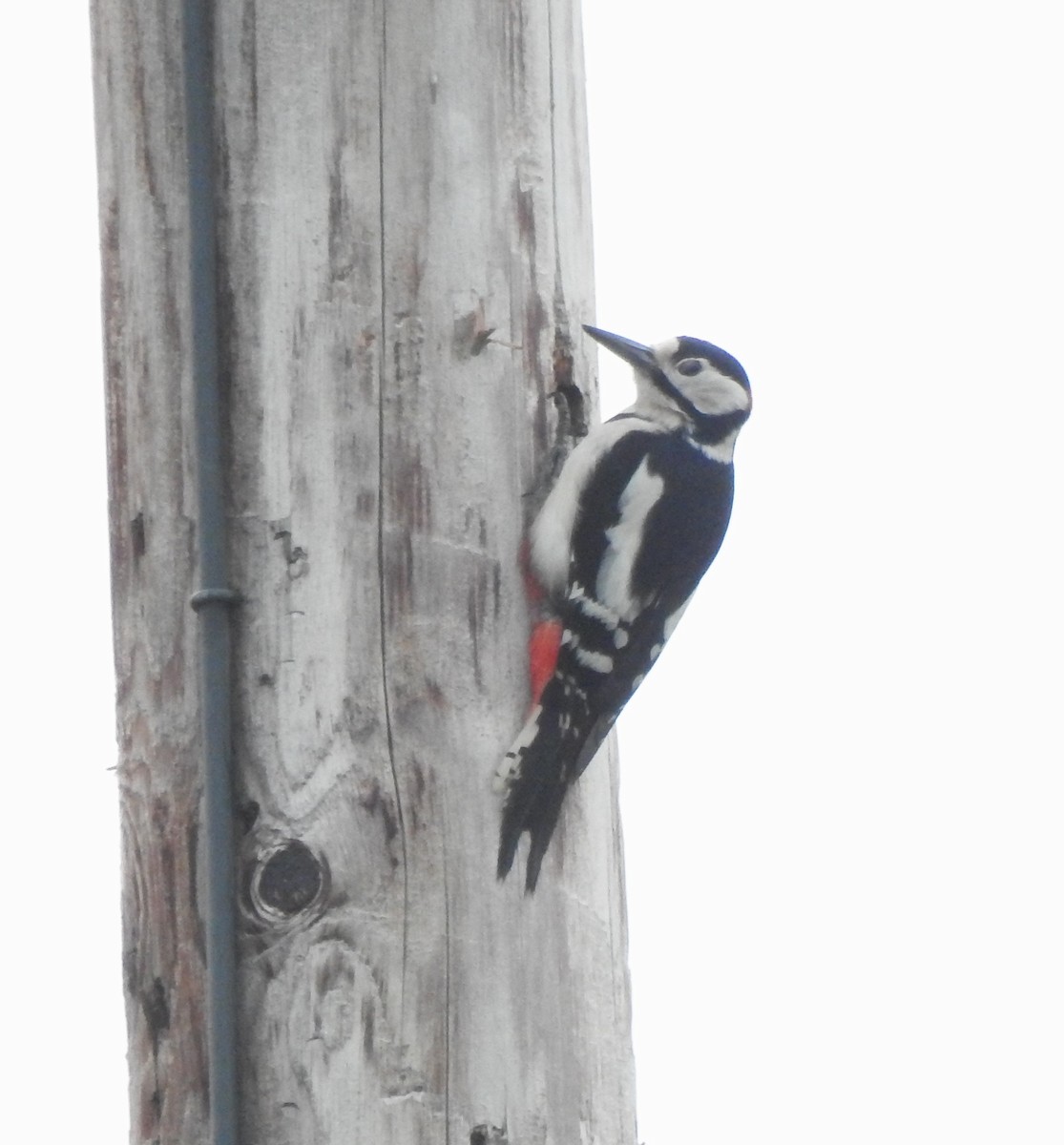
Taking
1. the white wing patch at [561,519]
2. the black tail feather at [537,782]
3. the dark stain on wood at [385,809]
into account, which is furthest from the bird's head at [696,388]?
the dark stain on wood at [385,809]

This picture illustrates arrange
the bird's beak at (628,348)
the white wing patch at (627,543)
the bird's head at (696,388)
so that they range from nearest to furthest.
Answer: the bird's beak at (628,348)
the white wing patch at (627,543)
the bird's head at (696,388)

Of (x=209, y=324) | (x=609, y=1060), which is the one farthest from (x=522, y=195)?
(x=609, y=1060)

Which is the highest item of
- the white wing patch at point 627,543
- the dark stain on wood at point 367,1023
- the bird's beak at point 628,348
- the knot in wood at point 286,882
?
the bird's beak at point 628,348

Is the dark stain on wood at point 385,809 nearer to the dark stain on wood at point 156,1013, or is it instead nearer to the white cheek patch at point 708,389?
the dark stain on wood at point 156,1013

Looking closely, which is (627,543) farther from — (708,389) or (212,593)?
(212,593)

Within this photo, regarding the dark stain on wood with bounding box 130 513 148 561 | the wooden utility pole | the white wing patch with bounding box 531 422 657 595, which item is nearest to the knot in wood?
the wooden utility pole
